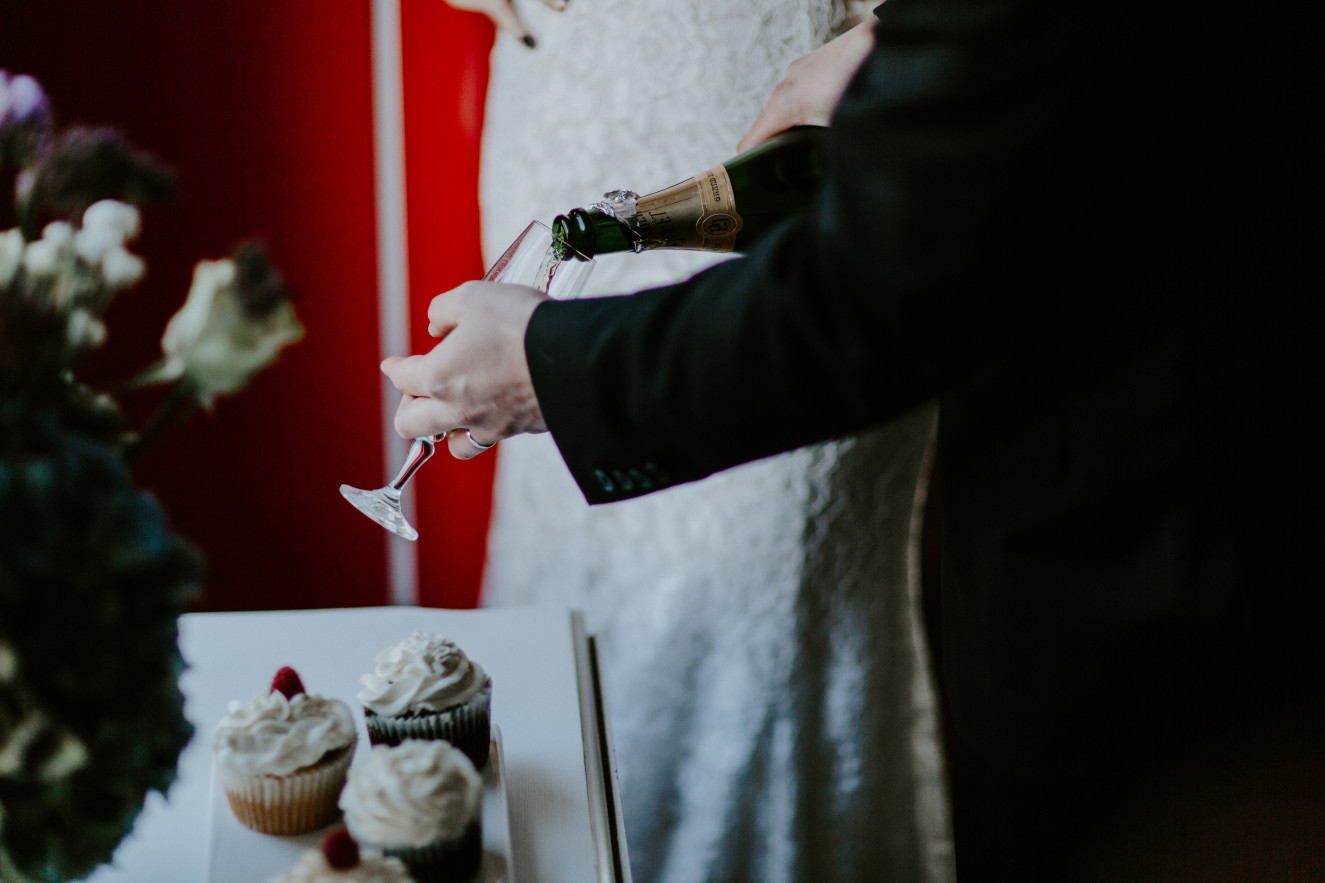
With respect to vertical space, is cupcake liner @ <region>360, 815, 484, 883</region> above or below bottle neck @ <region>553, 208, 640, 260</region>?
below

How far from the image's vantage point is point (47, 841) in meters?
0.44

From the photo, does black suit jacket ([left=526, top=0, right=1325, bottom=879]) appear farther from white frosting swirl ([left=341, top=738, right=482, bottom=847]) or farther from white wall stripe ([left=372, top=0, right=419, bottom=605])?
white wall stripe ([left=372, top=0, right=419, bottom=605])

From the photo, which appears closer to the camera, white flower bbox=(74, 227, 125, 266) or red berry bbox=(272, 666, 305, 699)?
white flower bbox=(74, 227, 125, 266)

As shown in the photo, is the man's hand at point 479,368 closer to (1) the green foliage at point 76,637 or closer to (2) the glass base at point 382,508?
(2) the glass base at point 382,508

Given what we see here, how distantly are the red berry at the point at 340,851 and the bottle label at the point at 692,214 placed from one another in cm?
63

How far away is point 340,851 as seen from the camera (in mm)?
522

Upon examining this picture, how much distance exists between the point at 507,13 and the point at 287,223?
57 cm

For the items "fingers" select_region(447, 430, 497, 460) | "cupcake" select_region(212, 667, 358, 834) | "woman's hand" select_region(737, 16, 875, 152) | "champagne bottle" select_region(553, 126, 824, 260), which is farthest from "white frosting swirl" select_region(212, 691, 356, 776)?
"woman's hand" select_region(737, 16, 875, 152)

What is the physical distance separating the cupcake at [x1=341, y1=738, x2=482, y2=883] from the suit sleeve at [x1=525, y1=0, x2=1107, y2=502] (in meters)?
0.19

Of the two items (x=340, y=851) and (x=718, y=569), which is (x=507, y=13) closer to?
(x=718, y=569)

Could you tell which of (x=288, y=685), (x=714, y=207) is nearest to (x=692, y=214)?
(x=714, y=207)

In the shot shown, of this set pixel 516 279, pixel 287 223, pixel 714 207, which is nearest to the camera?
pixel 516 279

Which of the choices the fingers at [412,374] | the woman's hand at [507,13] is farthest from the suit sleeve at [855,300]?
the woman's hand at [507,13]

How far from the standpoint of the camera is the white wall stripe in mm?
1556
